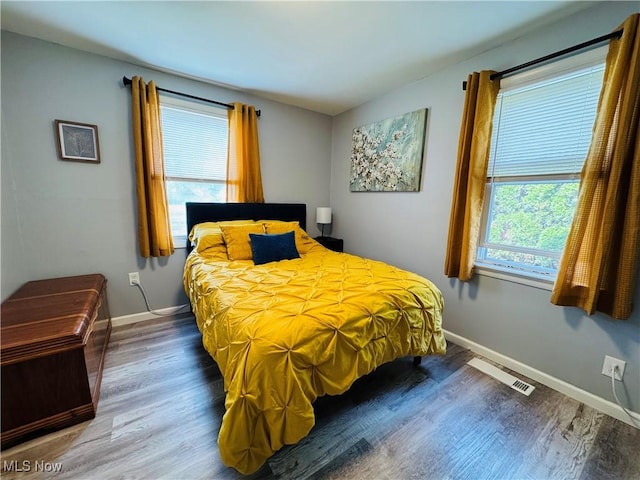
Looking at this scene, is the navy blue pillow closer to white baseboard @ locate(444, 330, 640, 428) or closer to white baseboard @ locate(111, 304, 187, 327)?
white baseboard @ locate(111, 304, 187, 327)

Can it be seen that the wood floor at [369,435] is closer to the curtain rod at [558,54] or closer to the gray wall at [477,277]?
the gray wall at [477,277]

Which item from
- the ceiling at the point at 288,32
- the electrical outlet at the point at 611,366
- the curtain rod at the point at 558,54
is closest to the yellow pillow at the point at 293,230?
the ceiling at the point at 288,32

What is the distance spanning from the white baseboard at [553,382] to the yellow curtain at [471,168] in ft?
2.06

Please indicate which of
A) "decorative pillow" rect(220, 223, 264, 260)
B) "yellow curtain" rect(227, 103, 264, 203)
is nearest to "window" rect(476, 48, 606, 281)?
"decorative pillow" rect(220, 223, 264, 260)

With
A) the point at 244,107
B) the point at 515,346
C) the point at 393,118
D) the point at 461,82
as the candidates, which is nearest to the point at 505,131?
the point at 461,82

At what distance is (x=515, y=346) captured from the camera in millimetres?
1985

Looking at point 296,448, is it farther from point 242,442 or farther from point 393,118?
point 393,118

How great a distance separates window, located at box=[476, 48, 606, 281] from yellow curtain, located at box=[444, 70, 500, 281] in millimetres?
111

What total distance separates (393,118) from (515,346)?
7.81ft

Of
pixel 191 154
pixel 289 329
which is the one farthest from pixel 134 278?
pixel 289 329

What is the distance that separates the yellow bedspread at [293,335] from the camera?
42.1 inches

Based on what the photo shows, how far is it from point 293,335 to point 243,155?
2349 millimetres

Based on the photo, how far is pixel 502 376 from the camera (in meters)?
1.91

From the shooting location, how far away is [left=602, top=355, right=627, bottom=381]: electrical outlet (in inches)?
60.4
